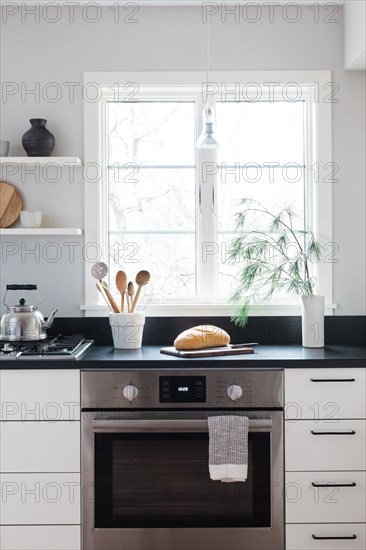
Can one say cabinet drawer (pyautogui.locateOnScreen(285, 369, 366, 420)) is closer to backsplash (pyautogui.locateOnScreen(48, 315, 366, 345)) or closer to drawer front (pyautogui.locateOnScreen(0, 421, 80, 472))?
backsplash (pyautogui.locateOnScreen(48, 315, 366, 345))

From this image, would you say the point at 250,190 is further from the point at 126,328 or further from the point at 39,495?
the point at 39,495

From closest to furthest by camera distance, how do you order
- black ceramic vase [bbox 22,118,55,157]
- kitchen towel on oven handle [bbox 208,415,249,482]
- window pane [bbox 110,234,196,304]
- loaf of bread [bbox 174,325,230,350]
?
kitchen towel on oven handle [bbox 208,415,249,482] < loaf of bread [bbox 174,325,230,350] < black ceramic vase [bbox 22,118,55,157] < window pane [bbox 110,234,196,304]

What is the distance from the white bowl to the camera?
2.99m

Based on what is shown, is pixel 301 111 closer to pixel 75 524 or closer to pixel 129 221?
pixel 129 221

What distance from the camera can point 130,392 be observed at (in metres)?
2.50

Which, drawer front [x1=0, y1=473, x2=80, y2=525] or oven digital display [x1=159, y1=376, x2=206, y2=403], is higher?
oven digital display [x1=159, y1=376, x2=206, y2=403]

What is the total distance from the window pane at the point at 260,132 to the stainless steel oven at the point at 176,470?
1161 mm

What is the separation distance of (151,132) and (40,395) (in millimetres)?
1397

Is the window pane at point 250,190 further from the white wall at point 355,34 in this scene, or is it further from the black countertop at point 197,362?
the black countertop at point 197,362

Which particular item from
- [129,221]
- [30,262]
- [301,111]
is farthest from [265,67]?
[30,262]

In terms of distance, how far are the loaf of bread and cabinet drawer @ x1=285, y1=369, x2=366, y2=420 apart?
36 centimetres

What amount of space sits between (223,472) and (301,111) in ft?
5.81

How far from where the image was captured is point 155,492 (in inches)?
99.7

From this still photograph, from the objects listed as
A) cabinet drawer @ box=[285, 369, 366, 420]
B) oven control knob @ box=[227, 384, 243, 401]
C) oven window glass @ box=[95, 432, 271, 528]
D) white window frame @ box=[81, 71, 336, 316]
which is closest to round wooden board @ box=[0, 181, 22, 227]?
white window frame @ box=[81, 71, 336, 316]
